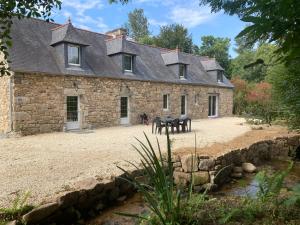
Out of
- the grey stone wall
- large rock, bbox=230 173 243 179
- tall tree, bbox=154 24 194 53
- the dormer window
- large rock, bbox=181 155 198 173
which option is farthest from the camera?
tall tree, bbox=154 24 194 53

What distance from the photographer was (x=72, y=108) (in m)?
14.9

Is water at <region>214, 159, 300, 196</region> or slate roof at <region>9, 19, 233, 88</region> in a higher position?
slate roof at <region>9, 19, 233, 88</region>

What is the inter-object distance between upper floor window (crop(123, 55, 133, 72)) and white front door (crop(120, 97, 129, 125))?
Answer: 1.91 metres

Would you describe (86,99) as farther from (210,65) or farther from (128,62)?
(210,65)

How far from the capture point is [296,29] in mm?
1698

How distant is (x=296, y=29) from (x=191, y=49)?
40267 millimetres

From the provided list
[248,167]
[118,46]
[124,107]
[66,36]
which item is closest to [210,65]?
[118,46]

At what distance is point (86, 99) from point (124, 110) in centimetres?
298

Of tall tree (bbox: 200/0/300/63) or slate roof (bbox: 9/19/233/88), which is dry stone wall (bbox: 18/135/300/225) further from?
slate roof (bbox: 9/19/233/88)

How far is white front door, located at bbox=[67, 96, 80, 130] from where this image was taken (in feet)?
48.5

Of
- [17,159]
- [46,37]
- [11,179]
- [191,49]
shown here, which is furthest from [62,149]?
[191,49]

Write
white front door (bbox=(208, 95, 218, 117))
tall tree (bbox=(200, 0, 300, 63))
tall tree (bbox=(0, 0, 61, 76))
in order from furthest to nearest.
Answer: white front door (bbox=(208, 95, 218, 117)), tall tree (bbox=(0, 0, 61, 76)), tall tree (bbox=(200, 0, 300, 63))

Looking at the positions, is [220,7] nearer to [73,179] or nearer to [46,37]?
[73,179]

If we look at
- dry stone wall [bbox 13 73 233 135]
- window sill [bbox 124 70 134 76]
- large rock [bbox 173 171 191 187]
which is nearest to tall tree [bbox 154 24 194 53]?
dry stone wall [bbox 13 73 233 135]
